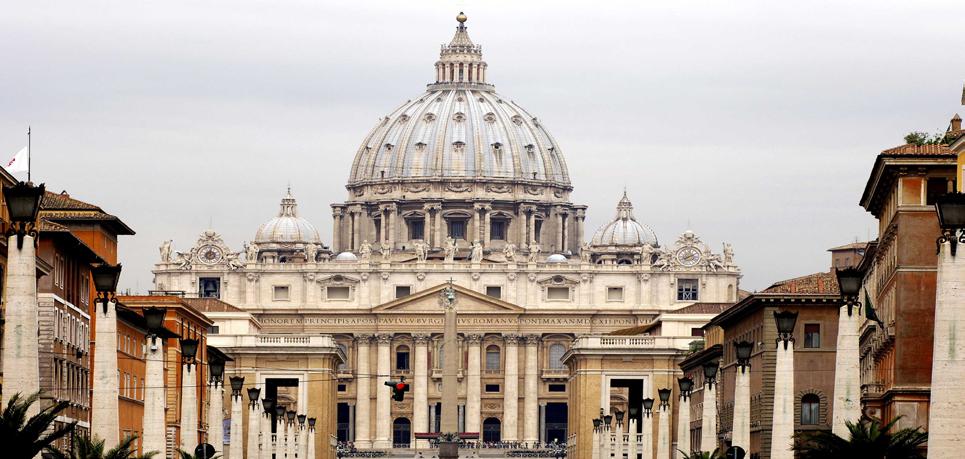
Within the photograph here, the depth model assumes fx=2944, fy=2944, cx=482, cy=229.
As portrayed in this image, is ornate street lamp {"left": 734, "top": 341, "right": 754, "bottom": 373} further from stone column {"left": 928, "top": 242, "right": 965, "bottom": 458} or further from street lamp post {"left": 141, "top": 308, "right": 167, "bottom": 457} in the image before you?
stone column {"left": 928, "top": 242, "right": 965, "bottom": 458}

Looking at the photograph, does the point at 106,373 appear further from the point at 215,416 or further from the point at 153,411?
the point at 215,416

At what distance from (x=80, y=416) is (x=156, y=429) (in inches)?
857

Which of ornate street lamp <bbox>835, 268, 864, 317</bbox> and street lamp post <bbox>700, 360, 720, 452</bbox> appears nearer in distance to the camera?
ornate street lamp <bbox>835, 268, 864, 317</bbox>

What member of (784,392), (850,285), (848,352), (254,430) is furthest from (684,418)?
(850,285)

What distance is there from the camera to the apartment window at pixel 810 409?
9212cm

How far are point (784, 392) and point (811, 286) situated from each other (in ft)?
141

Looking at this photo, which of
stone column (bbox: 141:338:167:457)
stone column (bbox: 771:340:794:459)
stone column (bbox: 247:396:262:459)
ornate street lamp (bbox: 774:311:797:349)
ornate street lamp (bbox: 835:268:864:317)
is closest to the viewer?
ornate street lamp (bbox: 835:268:864:317)

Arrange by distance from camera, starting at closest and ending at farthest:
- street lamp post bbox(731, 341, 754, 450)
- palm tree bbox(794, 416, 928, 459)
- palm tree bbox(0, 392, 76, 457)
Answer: palm tree bbox(0, 392, 76, 457)
palm tree bbox(794, 416, 928, 459)
street lamp post bbox(731, 341, 754, 450)

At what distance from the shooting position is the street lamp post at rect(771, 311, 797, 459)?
158 feet

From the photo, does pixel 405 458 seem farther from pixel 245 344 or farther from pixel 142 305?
pixel 142 305

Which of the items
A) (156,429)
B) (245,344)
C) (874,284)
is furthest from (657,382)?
(156,429)

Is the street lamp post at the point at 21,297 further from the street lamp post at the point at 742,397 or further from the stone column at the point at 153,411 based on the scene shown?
the street lamp post at the point at 742,397

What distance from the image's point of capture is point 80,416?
76125mm

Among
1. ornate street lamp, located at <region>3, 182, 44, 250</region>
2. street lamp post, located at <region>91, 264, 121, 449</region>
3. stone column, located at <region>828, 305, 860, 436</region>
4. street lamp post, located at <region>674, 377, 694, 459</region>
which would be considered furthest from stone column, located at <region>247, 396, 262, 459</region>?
ornate street lamp, located at <region>3, 182, 44, 250</region>
